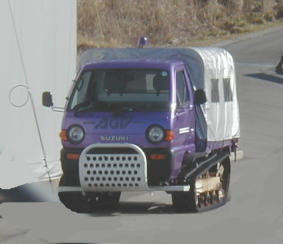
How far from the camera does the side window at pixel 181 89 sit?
12086mm

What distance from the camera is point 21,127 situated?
1407cm


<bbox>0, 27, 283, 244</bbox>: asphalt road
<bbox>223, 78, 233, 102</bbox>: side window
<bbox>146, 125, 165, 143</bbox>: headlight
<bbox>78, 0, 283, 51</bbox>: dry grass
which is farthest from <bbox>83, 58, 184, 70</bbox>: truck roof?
<bbox>78, 0, 283, 51</bbox>: dry grass

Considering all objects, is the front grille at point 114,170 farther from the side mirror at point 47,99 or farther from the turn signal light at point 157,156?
the side mirror at point 47,99

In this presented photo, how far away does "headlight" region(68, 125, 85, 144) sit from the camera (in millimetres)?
11617

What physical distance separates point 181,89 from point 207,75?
792mm

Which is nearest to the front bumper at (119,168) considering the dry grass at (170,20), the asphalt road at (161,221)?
the asphalt road at (161,221)

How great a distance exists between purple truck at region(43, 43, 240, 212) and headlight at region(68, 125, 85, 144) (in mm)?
15

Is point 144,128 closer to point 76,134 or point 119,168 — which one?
point 119,168

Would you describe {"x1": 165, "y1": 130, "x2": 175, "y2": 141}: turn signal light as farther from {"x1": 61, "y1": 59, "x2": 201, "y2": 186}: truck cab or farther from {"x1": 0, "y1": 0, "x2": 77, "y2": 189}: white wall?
{"x1": 0, "y1": 0, "x2": 77, "y2": 189}: white wall

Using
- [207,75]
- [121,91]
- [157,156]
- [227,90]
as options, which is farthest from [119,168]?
[227,90]

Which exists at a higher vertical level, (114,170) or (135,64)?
(135,64)

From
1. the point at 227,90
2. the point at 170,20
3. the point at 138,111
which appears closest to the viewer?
the point at 138,111

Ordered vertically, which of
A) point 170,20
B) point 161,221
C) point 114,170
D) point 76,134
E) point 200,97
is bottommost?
point 170,20

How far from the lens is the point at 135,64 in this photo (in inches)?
478
